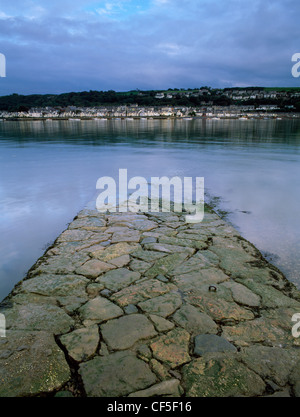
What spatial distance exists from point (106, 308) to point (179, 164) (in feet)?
29.4

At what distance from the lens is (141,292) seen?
9.31 ft

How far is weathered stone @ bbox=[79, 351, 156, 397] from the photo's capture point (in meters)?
1.80

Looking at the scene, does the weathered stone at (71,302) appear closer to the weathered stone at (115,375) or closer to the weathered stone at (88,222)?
the weathered stone at (115,375)

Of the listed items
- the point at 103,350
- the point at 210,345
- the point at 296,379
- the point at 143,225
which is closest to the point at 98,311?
the point at 103,350

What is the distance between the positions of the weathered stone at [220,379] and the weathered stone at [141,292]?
88cm

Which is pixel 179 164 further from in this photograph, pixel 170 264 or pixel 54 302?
pixel 54 302

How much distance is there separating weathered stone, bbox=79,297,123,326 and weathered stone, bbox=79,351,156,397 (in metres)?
0.42

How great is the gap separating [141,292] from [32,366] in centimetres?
120

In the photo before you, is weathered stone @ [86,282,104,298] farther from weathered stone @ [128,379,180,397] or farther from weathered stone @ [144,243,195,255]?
weathered stone @ [128,379,180,397]

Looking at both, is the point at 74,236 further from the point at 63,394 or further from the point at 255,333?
the point at 255,333

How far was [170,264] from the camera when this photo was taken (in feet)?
11.2

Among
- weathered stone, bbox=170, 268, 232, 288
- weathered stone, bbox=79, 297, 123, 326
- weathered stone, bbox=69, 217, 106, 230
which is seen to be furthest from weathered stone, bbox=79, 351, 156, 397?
weathered stone, bbox=69, 217, 106, 230

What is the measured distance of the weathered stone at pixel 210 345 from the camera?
6.91 feet

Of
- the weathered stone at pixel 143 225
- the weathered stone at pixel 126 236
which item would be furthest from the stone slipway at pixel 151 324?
the weathered stone at pixel 143 225
